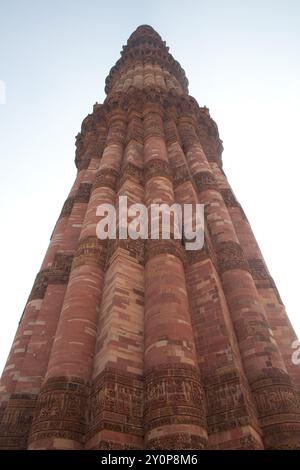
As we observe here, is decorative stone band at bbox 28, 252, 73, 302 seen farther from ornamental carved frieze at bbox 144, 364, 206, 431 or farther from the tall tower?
ornamental carved frieze at bbox 144, 364, 206, 431

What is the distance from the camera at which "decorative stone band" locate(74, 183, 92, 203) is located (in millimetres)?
11880

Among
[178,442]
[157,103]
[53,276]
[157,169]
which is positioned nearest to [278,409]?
[178,442]

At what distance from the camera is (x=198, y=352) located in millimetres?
6484

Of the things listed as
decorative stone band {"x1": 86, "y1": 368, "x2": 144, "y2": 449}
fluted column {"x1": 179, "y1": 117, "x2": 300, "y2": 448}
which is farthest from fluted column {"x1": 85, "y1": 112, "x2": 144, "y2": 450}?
fluted column {"x1": 179, "y1": 117, "x2": 300, "y2": 448}

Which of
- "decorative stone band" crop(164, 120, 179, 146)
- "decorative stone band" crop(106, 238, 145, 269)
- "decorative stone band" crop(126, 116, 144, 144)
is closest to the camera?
"decorative stone band" crop(106, 238, 145, 269)

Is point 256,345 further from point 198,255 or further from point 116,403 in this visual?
point 116,403

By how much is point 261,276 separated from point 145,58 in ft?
57.3

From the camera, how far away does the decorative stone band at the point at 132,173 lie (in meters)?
Answer: 11.0

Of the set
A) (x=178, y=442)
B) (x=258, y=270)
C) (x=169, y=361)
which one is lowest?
(x=178, y=442)

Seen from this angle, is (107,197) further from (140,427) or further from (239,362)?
(140,427)

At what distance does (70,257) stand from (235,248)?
411cm

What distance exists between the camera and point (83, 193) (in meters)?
12.1

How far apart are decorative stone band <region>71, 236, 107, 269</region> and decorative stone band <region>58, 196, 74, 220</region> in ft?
10.5

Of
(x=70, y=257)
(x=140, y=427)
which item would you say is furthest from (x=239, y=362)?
(x=70, y=257)
